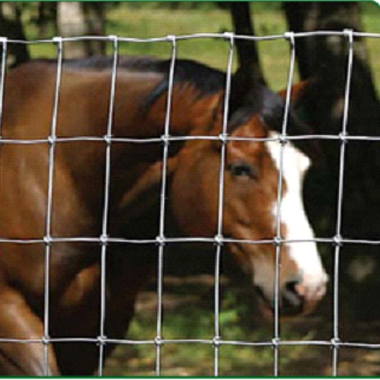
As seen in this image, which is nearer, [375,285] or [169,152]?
[169,152]

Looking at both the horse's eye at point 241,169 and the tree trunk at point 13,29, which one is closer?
the horse's eye at point 241,169

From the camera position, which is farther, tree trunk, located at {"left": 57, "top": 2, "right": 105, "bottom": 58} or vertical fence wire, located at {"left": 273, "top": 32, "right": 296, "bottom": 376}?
tree trunk, located at {"left": 57, "top": 2, "right": 105, "bottom": 58}

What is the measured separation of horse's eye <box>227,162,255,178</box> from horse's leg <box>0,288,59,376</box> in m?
0.70

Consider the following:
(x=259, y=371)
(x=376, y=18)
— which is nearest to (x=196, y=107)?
(x=376, y=18)

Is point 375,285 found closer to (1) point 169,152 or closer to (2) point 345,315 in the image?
(2) point 345,315

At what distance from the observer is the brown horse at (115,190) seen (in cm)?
320

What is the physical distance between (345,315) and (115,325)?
673mm

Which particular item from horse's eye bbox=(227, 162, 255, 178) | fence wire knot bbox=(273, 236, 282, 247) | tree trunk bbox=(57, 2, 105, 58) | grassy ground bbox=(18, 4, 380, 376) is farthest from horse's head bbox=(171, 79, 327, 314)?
tree trunk bbox=(57, 2, 105, 58)

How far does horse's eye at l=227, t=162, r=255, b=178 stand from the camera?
3.20 meters

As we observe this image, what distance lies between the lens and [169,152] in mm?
3285

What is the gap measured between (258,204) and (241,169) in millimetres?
104

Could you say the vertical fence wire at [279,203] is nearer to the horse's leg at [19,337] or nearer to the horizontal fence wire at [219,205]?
the horizontal fence wire at [219,205]

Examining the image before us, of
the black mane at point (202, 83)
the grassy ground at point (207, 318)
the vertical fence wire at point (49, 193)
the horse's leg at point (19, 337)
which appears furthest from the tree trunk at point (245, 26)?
the horse's leg at point (19, 337)

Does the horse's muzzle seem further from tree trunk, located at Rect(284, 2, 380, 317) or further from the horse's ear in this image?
the horse's ear
